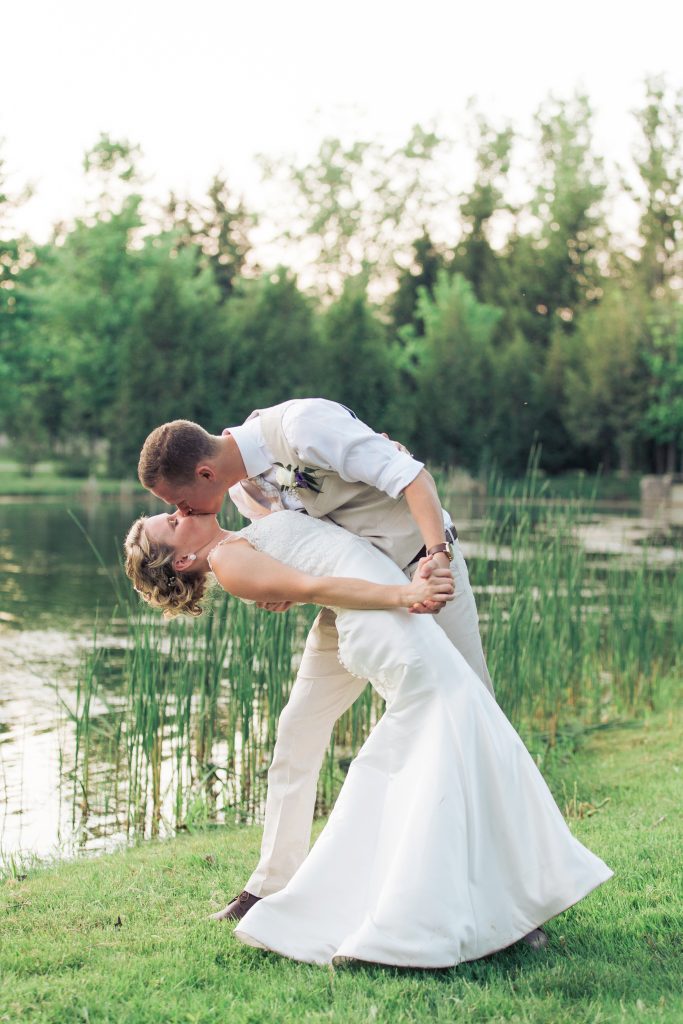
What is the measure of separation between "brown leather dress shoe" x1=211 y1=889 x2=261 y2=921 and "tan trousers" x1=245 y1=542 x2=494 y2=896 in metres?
0.03

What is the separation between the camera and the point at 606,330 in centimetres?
3472

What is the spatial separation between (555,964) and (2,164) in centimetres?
3018

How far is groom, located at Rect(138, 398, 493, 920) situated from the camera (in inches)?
117

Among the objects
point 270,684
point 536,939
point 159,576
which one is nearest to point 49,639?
point 270,684

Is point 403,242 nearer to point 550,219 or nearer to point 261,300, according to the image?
point 550,219

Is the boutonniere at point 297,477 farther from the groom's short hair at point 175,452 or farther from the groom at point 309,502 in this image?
the groom's short hair at point 175,452

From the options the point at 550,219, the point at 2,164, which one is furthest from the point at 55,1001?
the point at 550,219

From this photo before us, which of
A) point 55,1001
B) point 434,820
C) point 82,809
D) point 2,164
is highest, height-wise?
point 2,164

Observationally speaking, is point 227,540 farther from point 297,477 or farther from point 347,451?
point 347,451

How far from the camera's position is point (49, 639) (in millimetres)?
9555

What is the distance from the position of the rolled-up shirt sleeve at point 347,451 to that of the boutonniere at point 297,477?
6 cm

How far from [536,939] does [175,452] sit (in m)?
1.54

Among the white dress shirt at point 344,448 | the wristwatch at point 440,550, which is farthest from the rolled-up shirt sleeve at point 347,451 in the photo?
the wristwatch at point 440,550

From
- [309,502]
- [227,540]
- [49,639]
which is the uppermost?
[309,502]
